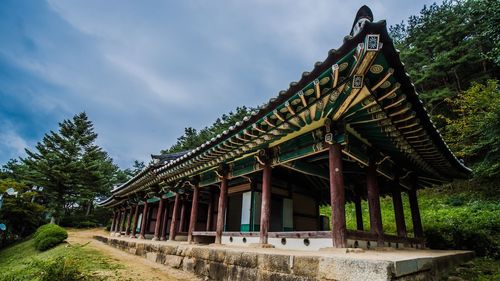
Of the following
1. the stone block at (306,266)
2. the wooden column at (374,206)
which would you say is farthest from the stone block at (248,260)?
the wooden column at (374,206)

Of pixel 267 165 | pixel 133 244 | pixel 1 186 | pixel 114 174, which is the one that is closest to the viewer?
pixel 267 165

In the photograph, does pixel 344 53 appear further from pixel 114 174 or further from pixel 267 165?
pixel 114 174

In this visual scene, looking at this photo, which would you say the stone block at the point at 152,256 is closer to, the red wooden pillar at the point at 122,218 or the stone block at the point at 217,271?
the stone block at the point at 217,271

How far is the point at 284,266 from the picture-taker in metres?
4.07

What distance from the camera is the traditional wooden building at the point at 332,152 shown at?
13.9ft

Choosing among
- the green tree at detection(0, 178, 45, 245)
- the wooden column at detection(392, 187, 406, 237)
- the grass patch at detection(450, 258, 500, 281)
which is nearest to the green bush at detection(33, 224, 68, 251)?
the green tree at detection(0, 178, 45, 245)

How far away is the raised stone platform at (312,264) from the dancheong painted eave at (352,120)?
2.44 m

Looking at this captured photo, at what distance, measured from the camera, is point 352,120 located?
5547 mm

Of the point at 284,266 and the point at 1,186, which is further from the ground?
the point at 1,186

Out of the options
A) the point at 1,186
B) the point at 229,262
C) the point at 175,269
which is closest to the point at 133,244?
the point at 175,269

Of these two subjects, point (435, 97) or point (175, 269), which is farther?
point (435, 97)

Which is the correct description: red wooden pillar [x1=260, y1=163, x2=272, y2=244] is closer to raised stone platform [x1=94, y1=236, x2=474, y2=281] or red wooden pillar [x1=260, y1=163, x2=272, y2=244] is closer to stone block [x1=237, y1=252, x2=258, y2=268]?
raised stone platform [x1=94, y1=236, x2=474, y2=281]

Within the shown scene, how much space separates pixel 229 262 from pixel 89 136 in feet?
132

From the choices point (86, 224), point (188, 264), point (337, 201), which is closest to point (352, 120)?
point (337, 201)
